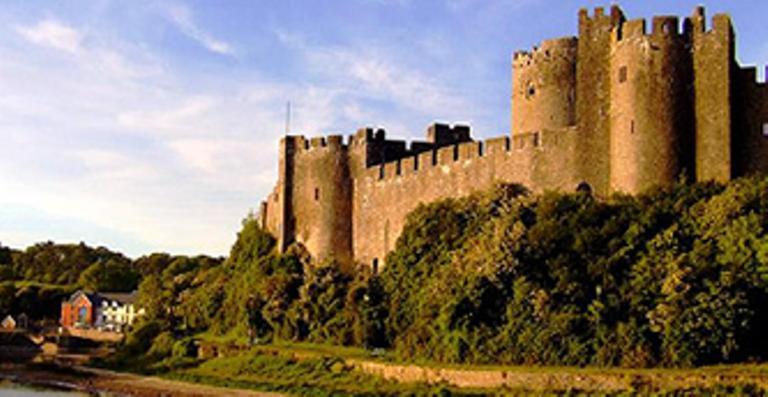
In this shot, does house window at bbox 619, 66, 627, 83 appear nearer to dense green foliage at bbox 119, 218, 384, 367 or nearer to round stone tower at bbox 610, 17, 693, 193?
round stone tower at bbox 610, 17, 693, 193

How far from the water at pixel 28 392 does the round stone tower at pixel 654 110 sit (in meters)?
22.2

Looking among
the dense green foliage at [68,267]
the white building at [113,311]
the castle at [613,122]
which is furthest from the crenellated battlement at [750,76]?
the dense green foliage at [68,267]

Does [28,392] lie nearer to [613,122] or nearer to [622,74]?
[613,122]

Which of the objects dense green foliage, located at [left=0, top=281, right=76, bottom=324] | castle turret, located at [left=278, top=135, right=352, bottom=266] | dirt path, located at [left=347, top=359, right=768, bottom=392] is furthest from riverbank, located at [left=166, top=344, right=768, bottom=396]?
dense green foliage, located at [left=0, top=281, right=76, bottom=324]

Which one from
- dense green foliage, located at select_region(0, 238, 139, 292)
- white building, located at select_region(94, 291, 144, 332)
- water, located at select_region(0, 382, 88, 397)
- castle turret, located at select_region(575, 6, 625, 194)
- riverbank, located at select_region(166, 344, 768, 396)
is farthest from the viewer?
dense green foliage, located at select_region(0, 238, 139, 292)

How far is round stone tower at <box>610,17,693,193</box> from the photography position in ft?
93.8

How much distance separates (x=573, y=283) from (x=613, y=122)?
6.15 meters

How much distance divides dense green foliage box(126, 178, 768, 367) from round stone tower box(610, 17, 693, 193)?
1006 mm

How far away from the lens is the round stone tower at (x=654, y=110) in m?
28.6

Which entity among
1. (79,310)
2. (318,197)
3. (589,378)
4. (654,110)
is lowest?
(589,378)

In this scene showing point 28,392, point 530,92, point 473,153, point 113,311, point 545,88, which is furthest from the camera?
point 113,311

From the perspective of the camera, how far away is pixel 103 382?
39.6 metres

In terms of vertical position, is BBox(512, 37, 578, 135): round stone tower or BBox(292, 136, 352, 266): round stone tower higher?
BBox(512, 37, 578, 135): round stone tower

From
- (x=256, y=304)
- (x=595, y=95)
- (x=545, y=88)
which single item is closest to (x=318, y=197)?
(x=256, y=304)
